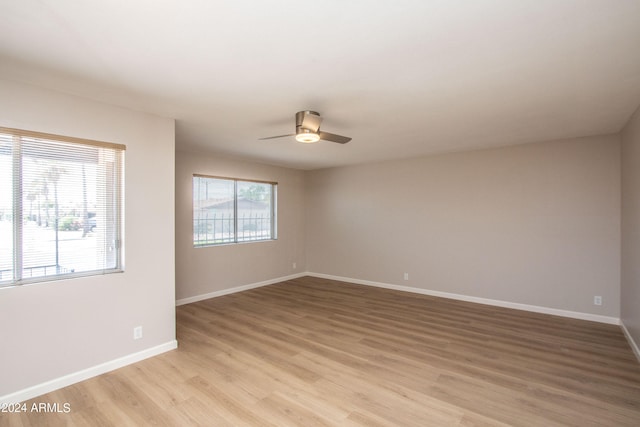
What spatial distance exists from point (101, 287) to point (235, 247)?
301 centimetres

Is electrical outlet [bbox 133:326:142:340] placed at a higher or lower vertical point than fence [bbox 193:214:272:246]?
lower

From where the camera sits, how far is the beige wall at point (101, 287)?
2379 mm

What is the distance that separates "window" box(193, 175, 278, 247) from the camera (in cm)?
535

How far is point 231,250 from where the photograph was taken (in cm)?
571

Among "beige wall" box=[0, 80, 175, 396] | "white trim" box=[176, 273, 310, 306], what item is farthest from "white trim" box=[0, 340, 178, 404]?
"white trim" box=[176, 273, 310, 306]

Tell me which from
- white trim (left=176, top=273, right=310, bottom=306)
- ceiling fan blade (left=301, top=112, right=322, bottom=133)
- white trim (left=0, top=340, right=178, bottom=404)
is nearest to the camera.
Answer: white trim (left=0, top=340, right=178, bottom=404)

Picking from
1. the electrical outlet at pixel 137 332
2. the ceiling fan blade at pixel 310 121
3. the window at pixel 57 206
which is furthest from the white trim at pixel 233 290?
the ceiling fan blade at pixel 310 121

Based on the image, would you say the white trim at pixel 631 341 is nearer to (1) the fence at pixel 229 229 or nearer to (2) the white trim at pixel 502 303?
(2) the white trim at pixel 502 303

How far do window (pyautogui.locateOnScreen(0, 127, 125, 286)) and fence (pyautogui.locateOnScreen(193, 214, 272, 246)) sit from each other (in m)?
2.41

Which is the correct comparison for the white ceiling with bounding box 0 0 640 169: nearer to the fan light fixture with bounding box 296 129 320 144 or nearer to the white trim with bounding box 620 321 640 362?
the fan light fixture with bounding box 296 129 320 144

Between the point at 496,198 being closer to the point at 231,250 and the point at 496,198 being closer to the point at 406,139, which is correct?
the point at 406,139

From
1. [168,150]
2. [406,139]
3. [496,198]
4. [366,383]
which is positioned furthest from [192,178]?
[496,198]

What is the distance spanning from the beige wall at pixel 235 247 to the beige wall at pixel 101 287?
1857mm

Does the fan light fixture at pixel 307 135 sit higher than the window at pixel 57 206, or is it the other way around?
the fan light fixture at pixel 307 135
